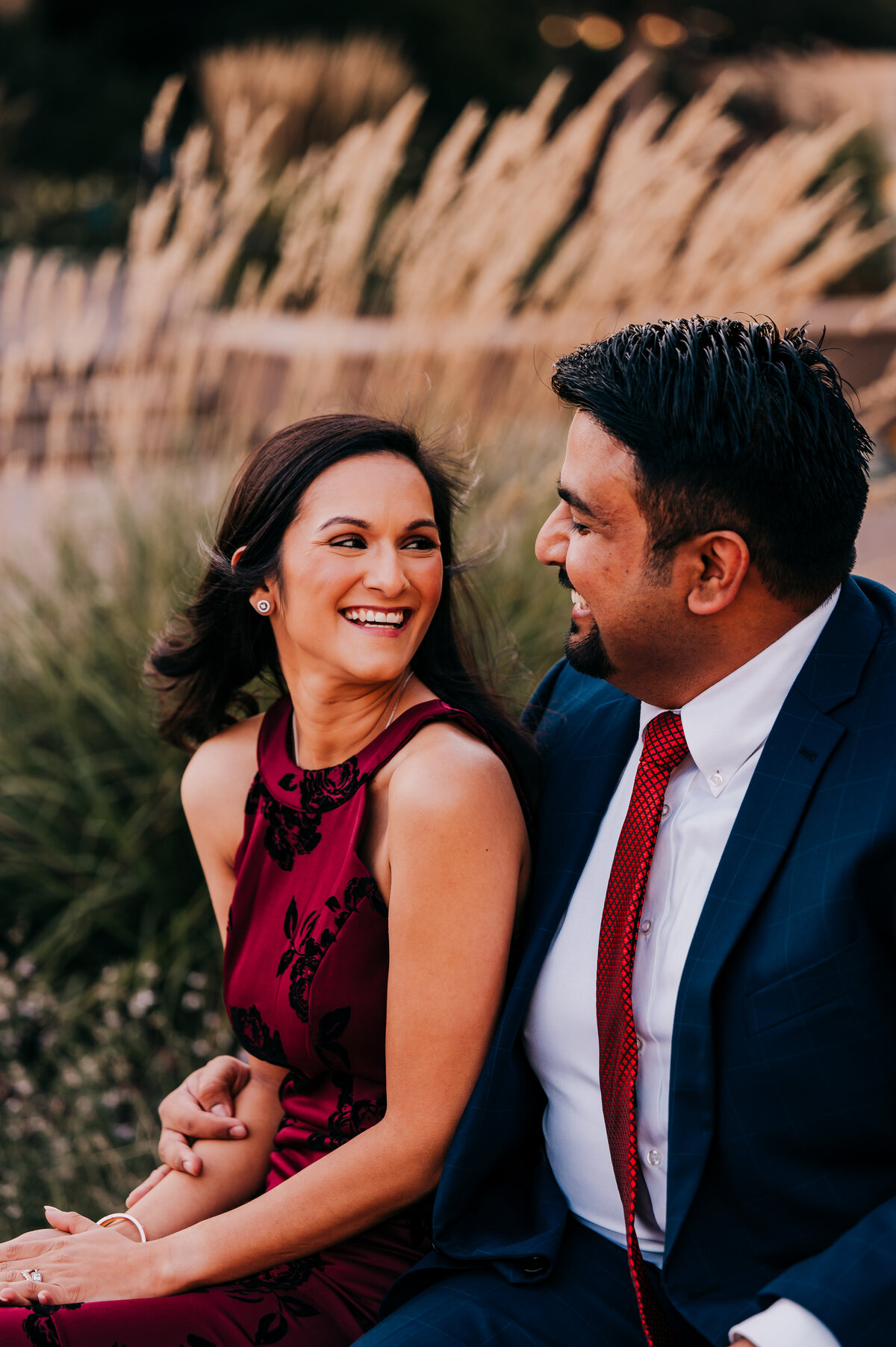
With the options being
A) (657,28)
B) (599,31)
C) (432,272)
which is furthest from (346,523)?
(599,31)

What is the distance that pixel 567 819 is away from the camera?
1806 millimetres

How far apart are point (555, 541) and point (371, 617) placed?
32 cm

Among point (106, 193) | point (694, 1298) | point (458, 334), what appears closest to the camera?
point (694, 1298)

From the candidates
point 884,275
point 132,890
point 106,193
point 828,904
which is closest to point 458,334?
point 132,890

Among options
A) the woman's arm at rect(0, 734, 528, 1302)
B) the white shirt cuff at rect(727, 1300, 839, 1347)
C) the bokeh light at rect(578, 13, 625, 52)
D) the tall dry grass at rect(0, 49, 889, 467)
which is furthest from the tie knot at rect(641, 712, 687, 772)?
the bokeh light at rect(578, 13, 625, 52)

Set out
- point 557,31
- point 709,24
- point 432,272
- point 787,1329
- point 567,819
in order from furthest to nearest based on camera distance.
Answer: point 557,31 < point 709,24 < point 432,272 < point 567,819 < point 787,1329

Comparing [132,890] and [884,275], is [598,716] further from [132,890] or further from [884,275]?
[884,275]

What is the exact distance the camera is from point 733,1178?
1444 millimetres

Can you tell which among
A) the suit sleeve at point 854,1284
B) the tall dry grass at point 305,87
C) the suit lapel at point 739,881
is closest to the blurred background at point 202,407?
the suit lapel at point 739,881

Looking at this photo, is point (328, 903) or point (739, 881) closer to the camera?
point (739, 881)

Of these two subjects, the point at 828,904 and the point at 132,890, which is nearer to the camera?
the point at 828,904

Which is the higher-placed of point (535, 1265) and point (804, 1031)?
point (804, 1031)

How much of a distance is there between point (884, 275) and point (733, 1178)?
410 inches

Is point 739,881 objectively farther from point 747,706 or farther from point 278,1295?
point 278,1295
